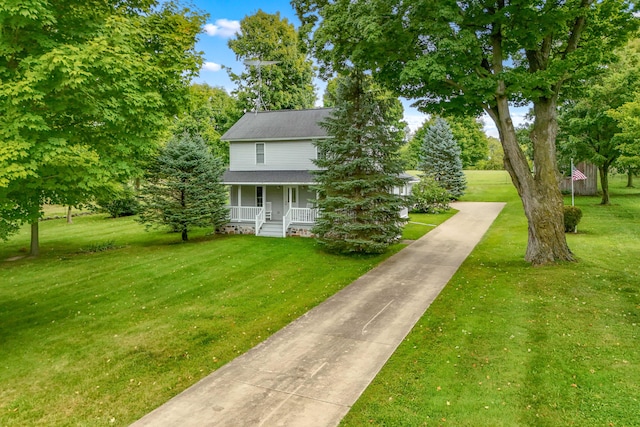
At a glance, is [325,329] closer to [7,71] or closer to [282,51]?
[7,71]

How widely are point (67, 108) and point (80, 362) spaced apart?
5.28m

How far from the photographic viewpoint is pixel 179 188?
61.4 ft

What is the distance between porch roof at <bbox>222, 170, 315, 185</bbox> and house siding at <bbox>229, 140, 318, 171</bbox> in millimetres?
435

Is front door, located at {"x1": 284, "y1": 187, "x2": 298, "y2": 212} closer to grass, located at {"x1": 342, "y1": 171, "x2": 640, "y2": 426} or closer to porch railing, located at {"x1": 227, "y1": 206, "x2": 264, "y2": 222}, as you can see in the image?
porch railing, located at {"x1": 227, "y1": 206, "x2": 264, "y2": 222}

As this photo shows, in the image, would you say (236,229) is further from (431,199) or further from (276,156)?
(431,199)

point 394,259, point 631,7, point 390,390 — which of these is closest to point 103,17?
point 390,390

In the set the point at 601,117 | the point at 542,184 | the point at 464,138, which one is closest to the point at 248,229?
the point at 542,184

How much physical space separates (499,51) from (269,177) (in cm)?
1246

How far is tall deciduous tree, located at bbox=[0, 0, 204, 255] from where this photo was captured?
7066mm

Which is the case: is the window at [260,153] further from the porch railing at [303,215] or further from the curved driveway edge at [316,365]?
the curved driveway edge at [316,365]

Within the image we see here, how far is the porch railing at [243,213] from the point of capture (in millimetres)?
21359

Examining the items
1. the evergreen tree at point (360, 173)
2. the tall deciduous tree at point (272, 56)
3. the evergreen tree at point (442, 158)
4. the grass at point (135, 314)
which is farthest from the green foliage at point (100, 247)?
the evergreen tree at point (442, 158)

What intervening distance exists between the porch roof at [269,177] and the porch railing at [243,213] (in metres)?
1.56

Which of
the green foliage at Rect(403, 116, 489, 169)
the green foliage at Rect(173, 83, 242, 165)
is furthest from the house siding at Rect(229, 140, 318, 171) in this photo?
the green foliage at Rect(403, 116, 489, 169)
